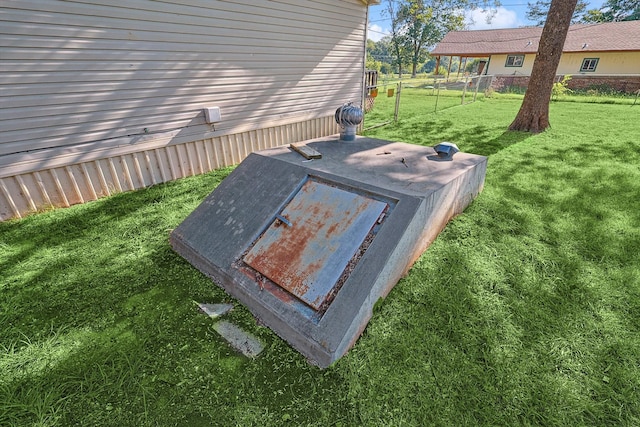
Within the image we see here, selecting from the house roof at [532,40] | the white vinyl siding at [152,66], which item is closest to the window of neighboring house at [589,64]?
the house roof at [532,40]

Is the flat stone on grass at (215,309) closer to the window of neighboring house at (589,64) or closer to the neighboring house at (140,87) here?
the neighboring house at (140,87)

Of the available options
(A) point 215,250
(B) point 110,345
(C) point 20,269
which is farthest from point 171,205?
(B) point 110,345

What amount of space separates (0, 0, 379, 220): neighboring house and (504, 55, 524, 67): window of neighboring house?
26.9 meters

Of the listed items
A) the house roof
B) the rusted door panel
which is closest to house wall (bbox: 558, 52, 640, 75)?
the house roof

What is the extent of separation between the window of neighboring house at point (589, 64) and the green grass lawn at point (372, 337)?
2828cm

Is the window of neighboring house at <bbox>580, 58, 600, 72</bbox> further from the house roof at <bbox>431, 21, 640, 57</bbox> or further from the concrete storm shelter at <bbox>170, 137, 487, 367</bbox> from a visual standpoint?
the concrete storm shelter at <bbox>170, 137, 487, 367</bbox>

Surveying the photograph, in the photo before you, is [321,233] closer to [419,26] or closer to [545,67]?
[545,67]

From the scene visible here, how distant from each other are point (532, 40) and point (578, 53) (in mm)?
4275

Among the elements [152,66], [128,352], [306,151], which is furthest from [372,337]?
[152,66]

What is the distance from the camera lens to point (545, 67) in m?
8.30

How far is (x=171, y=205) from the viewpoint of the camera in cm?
487

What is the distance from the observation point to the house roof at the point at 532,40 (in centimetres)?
2259

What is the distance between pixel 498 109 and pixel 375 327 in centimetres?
1436

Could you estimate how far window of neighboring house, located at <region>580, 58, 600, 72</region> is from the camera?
76.8 ft
